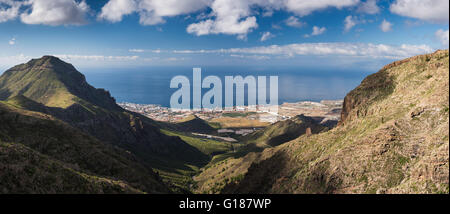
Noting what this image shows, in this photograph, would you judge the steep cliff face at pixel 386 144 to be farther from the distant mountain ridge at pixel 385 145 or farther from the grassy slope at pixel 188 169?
the grassy slope at pixel 188 169

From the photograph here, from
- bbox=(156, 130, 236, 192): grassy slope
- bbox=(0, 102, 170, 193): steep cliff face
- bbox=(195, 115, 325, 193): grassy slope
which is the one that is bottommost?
bbox=(156, 130, 236, 192): grassy slope

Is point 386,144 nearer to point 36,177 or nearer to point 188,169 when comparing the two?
point 36,177

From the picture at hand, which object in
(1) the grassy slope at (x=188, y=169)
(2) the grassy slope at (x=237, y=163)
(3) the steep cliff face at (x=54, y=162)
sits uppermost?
(3) the steep cliff face at (x=54, y=162)

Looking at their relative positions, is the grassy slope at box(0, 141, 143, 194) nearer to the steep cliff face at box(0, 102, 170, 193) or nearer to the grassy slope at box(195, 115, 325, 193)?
the steep cliff face at box(0, 102, 170, 193)

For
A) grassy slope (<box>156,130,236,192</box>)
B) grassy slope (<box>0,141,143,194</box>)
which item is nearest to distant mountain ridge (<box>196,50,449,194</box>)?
grassy slope (<box>0,141,143,194</box>)

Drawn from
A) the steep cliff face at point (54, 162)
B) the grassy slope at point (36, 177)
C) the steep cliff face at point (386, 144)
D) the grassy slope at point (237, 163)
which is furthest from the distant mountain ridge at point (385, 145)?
the grassy slope at point (36, 177)

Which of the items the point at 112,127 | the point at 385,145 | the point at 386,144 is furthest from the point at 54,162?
the point at 112,127
